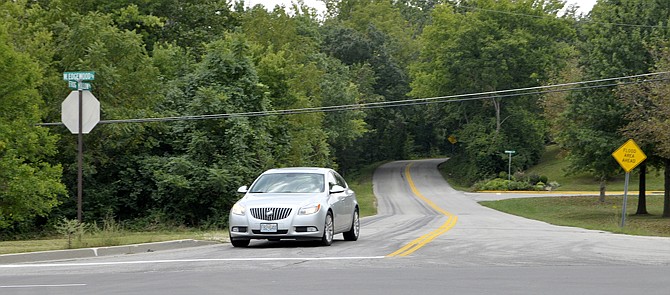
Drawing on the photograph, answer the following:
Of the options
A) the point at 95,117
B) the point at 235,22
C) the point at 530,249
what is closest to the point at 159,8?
the point at 235,22

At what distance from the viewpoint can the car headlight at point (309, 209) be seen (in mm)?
17969

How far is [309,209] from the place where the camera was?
59.3 feet

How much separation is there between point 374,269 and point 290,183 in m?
6.22

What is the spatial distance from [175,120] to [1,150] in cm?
809

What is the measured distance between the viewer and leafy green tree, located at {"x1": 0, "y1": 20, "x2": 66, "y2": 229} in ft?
113

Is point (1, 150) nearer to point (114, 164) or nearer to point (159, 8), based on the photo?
point (114, 164)

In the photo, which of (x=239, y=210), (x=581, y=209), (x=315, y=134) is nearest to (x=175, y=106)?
(x=315, y=134)

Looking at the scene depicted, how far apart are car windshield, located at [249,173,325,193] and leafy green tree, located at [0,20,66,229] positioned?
1741 cm

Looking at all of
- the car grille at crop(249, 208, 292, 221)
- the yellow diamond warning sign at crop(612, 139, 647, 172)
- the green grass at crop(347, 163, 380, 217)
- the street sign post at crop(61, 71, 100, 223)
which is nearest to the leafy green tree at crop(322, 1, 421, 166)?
the green grass at crop(347, 163, 380, 217)

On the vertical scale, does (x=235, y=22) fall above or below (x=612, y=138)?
above

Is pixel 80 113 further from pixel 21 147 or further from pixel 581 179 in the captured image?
pixel 581 179

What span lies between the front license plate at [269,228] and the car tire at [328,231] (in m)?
1.01

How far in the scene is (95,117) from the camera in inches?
896

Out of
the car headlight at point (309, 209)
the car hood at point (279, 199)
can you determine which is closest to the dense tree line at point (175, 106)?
the car hood at point (279, 199)
